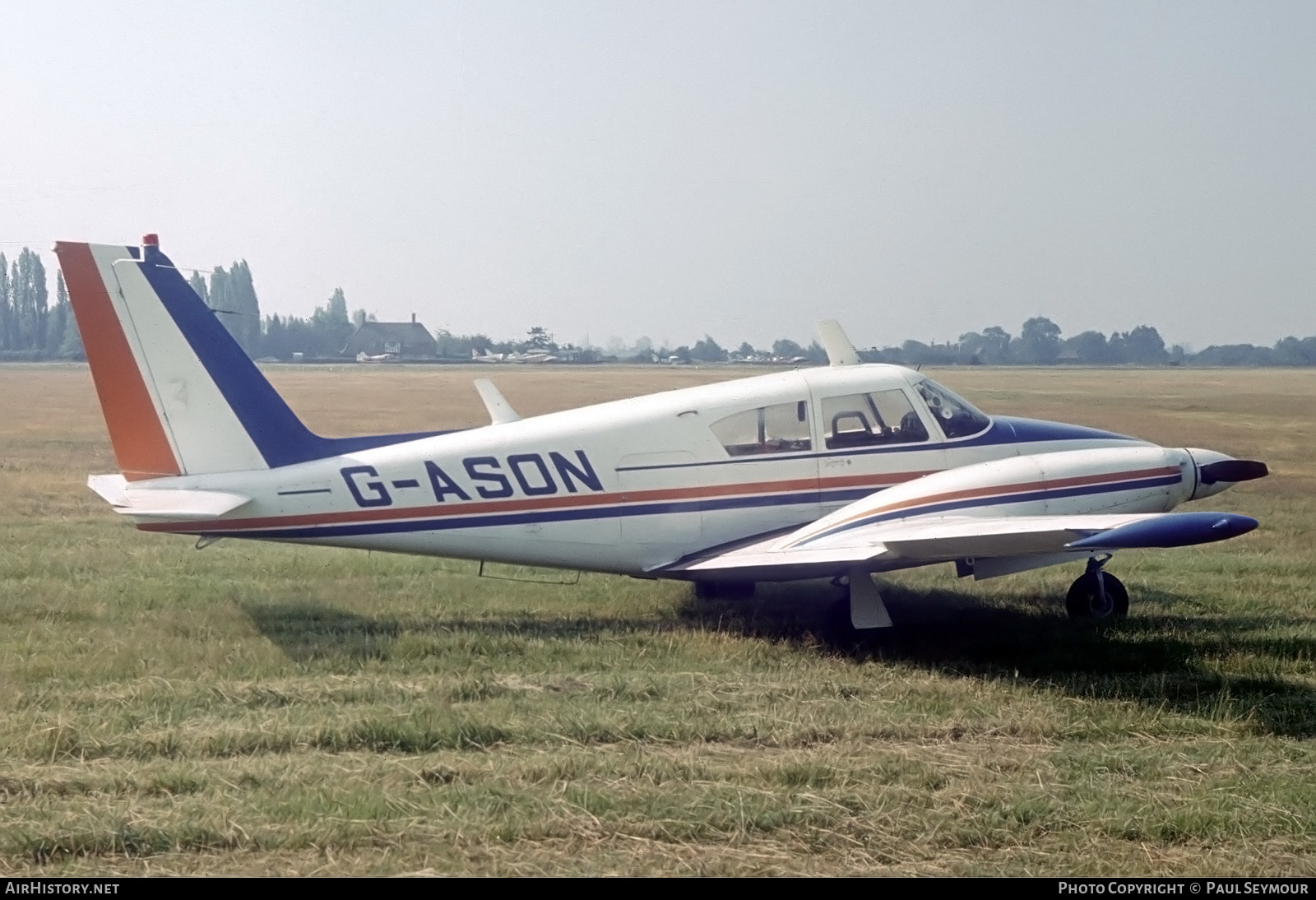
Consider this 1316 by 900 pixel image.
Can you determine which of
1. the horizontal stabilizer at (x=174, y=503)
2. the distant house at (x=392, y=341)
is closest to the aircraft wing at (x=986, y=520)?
the horizontal stabilizer at (x=174, y=503)

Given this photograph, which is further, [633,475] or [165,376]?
[633,475]

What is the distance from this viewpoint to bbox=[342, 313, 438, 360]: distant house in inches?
2100

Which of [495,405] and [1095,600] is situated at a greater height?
[495,405]

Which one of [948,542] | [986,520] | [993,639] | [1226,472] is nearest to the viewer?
[948,542]

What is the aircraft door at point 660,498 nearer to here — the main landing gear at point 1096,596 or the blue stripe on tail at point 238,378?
the blue stripe on tail at point 238,378

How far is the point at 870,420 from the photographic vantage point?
33.9ft

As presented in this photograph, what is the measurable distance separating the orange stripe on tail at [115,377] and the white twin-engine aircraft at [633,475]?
14 millimetres

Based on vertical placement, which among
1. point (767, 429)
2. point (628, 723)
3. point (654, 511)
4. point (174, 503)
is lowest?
point (628, 723)

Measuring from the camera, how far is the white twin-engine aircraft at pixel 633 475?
9242 millimetres

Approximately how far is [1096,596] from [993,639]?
4.74ft

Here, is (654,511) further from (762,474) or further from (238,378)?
(238,378)

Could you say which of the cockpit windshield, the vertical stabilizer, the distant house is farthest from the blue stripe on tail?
the distant house

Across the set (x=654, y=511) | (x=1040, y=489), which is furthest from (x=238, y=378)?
(x=1040, y=489)
